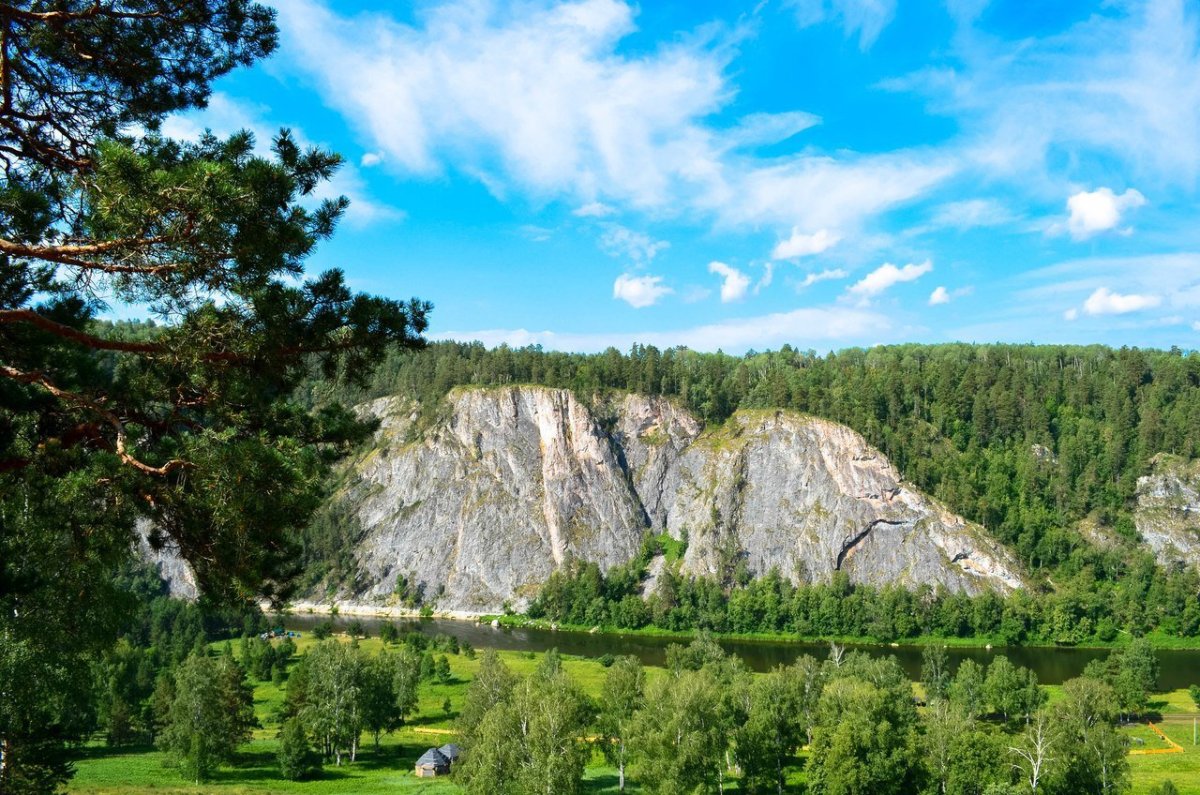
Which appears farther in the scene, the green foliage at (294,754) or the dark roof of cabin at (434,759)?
the dark roof of cabin at (434,759)

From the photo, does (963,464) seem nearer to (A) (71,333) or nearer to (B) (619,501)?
(B) (619,501)

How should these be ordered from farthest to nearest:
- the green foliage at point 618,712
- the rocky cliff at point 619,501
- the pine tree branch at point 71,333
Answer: the rocky cliff at point 619,501, the green foliage at point 618,712, the pine tree branch at point 71,333

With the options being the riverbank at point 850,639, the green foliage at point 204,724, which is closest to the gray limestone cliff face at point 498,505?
the riverbank at point 850,639

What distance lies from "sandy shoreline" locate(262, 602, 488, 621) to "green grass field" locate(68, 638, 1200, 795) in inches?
1846

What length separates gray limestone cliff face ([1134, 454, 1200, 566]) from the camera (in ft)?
292

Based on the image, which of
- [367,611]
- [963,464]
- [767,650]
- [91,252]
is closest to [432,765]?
[91,252]

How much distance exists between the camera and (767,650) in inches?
3031

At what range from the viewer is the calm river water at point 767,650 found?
65.8 meters

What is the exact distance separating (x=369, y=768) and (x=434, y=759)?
4.61 m

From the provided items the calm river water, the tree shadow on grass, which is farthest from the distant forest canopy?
the tree shadow on grass

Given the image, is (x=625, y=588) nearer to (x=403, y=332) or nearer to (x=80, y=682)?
(x=80, y=682)

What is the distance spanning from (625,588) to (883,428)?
41.5 m

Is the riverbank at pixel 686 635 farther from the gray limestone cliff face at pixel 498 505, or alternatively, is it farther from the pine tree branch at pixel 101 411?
the pine tree branch at pixel 101 411

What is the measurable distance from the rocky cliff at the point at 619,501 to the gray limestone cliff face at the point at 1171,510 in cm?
2062
